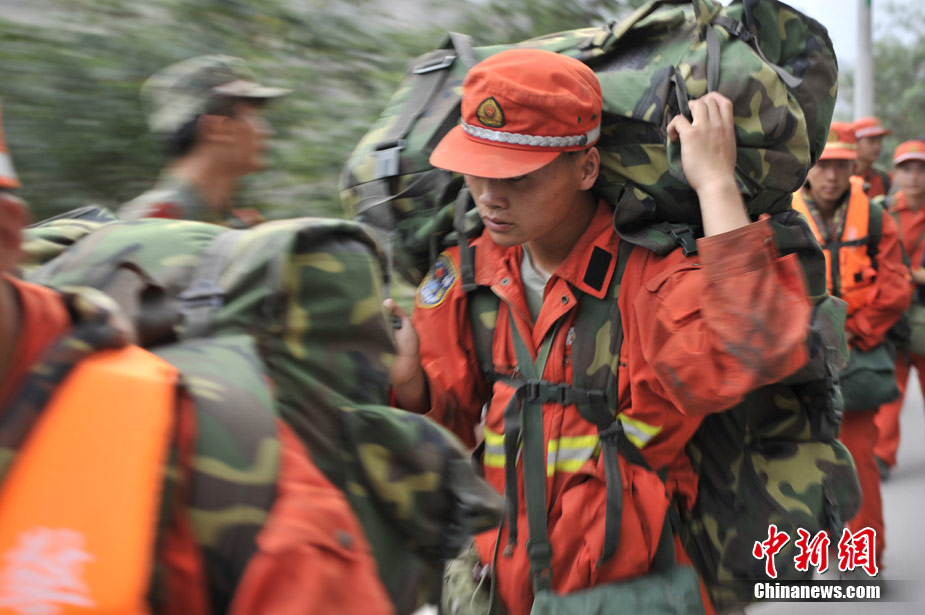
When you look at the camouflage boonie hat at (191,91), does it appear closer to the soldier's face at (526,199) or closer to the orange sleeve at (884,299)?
the soldier's face at (526,199)

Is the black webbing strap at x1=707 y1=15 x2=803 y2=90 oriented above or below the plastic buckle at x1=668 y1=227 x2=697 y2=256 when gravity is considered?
above

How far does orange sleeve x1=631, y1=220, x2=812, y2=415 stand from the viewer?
6.37 ft

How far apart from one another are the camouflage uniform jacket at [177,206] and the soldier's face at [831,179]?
10.1ft

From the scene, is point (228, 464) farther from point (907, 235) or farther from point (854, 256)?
point (907, 235)

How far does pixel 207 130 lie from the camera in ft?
10.6

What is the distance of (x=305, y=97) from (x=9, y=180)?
3.49 meters

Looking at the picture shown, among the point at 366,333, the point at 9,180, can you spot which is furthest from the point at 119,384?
the point at 366,333

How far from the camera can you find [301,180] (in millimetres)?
4305

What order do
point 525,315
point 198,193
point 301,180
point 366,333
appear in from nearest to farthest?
1. point 366,333
2. point 525,315
3. point 198,193
4. point 301,180

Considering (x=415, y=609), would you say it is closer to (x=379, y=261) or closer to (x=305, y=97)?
(x=379, y=261)

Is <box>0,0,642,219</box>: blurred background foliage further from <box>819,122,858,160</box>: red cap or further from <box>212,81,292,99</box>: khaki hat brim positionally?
<box>819,122,858,160</box>: red cap

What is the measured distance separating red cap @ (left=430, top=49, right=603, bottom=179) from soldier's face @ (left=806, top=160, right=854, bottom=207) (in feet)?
10.6

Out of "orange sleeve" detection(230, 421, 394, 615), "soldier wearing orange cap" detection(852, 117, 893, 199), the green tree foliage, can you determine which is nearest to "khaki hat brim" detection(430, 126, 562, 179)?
"orange sleeve" detection(230, 421, 394, 615)

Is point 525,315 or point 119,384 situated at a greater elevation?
point 119,384
